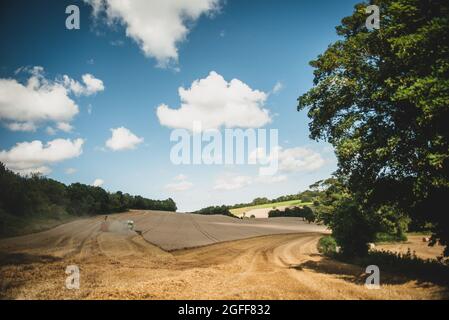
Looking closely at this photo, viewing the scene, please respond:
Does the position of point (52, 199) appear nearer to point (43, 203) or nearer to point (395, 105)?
point (43, 203)

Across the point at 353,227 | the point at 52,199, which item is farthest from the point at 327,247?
the point at 52,199

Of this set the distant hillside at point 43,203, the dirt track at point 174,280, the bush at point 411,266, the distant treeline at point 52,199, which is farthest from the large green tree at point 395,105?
the distant treeline at point 52,199

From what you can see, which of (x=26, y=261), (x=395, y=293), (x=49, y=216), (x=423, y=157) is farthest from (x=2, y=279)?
(x=49, y=216)

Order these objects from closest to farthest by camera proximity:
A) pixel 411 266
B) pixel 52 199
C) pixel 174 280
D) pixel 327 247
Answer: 1. pixel 174 280
2. pixel 411 266
3. pixel 327 247
4. pixel 52 199

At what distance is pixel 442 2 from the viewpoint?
13.0m

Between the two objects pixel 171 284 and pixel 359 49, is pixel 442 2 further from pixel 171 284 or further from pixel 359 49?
pixel 171 284

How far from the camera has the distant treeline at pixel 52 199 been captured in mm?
51562

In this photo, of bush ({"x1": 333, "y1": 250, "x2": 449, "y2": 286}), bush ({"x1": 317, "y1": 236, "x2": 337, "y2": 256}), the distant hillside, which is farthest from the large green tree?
the distant hillside

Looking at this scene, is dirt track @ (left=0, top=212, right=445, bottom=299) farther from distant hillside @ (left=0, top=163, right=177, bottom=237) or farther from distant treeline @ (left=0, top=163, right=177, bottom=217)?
distant treeline @ (left=0, top=163, right=177, bottom=217)

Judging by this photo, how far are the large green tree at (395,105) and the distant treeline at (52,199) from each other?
153 ft

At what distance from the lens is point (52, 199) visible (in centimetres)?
7744

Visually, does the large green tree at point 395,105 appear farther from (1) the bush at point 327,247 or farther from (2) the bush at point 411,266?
(1) the bush at point 327,247

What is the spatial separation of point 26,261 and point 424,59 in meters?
24.3

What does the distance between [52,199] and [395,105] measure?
3288 inches
